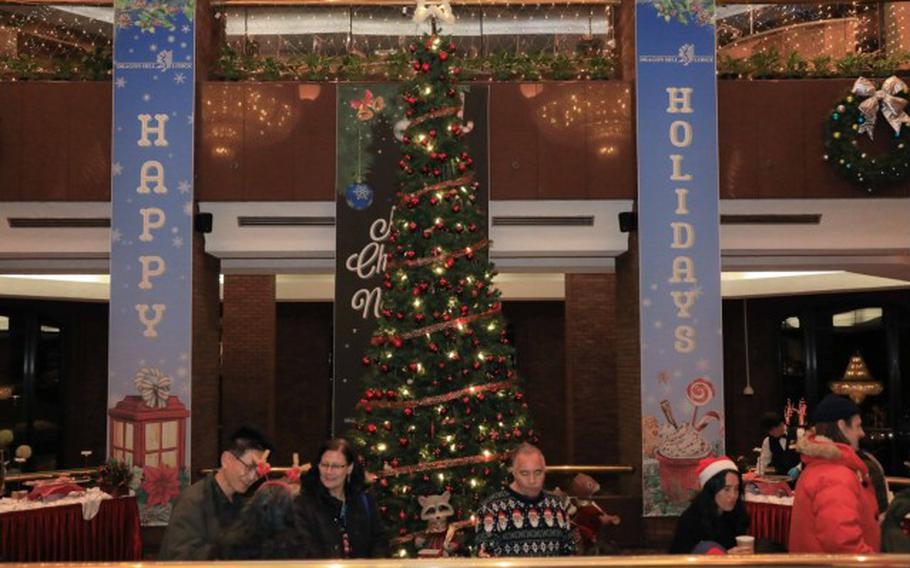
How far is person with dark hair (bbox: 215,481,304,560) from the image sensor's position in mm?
3314

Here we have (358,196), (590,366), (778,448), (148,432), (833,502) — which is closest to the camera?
(833,502)

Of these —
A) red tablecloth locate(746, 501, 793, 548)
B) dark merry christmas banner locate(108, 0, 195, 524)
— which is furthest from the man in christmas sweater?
dark merry christmas banner locate(108, 0, 195, 524)

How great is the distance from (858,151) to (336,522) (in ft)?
23.8

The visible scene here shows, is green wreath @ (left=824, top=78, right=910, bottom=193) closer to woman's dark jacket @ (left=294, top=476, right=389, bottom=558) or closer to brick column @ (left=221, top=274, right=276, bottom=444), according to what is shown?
woman's dark jacket @ (left=294, top=476, right=389, bottom=558)

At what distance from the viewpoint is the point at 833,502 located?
3.61 meters

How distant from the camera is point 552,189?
9.63 meters

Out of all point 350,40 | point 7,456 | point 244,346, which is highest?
point 350,40

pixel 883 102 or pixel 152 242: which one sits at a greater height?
pixel 883 102

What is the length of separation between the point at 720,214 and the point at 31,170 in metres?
7.11

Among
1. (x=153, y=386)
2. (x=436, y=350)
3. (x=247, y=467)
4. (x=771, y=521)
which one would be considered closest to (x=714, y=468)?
(x=247, y=467)

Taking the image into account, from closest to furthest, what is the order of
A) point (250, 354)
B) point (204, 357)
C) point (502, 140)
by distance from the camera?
point (502, 140), point (204, 357), point (250, 354)

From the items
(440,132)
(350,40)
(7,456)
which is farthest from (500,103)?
(7,456)

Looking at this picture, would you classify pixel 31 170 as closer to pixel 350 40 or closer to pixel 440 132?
pixel 350 40

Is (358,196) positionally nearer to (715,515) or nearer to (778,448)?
(778,448)
